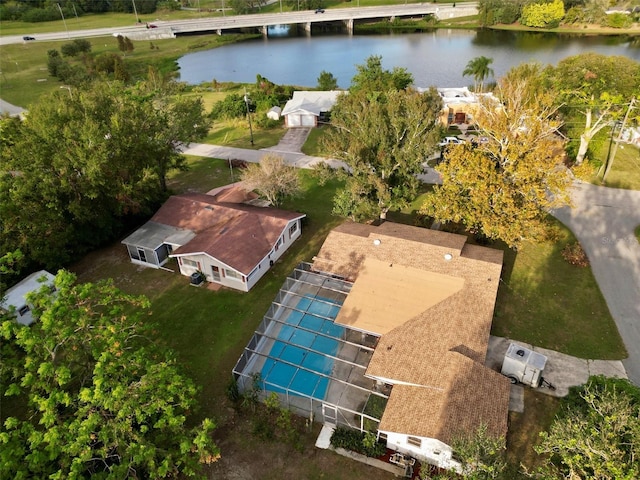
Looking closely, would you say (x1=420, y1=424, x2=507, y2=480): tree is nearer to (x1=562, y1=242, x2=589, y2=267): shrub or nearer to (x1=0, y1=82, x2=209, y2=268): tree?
(x1=562, y1=242, x2=589, y2=267): shrub

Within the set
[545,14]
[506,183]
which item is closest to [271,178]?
[506,183]

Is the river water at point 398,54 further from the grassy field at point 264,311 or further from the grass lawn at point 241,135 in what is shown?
the grassy field at point 264,311

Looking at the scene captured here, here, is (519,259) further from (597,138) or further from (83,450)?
(83,450)

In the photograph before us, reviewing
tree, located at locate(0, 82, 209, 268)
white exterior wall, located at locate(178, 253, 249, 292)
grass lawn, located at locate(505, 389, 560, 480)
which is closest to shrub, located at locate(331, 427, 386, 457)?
grass lawn, located at locate(505, 389, 560, 480)

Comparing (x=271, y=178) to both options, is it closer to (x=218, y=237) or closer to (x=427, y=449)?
(x=218, y=237)

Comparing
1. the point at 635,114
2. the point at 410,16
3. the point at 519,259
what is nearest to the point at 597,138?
the point at 635,114

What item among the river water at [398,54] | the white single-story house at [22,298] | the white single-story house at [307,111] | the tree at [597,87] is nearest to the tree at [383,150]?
the tree at [597,87]
